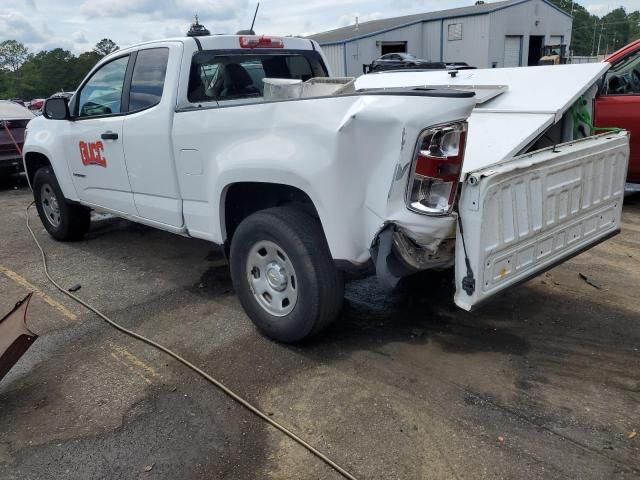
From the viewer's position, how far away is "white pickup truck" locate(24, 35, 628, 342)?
108 inches

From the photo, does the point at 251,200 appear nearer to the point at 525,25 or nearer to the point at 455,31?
the point at 455,31

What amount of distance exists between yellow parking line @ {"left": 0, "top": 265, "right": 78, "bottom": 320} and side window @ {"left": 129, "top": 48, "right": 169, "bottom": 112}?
5.61ft

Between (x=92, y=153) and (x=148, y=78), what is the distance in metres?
1.11

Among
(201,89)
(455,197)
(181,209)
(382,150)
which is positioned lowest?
(181,209)

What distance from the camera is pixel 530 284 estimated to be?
4.46m

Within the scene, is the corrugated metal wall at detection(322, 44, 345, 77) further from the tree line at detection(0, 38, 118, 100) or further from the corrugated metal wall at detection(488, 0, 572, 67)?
the tree line at detection(0, 38, 118, 100)

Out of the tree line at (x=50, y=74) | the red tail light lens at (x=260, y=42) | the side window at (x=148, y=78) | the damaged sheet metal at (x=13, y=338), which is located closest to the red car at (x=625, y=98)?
the red tail light lens at (x=260, y=42)

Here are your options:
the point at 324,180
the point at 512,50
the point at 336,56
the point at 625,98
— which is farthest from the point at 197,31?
the point at 512,50

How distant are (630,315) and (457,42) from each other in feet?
102

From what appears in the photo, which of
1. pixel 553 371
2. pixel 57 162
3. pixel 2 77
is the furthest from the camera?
pixel 2 77

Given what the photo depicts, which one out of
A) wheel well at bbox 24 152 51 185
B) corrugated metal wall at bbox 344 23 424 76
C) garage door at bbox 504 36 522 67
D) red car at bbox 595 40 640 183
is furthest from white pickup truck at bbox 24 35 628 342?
garage door at bbox 504 36 522 67

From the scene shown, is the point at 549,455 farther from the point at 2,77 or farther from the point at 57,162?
the point at 2,77

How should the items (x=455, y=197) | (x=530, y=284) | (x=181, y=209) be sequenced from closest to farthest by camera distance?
(x=455, y=197) → (x=181, y=209) → (x=530, y=284)

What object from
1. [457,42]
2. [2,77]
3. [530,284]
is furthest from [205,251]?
[2,77]
